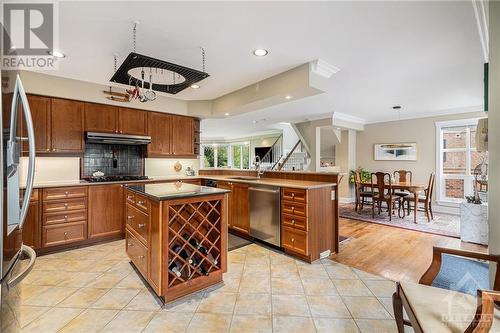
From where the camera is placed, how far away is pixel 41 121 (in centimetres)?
339

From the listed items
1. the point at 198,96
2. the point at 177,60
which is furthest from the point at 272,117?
the point at 177,60

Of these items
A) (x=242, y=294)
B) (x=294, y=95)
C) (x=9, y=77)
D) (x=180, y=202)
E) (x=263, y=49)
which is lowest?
(x=242, y=294)

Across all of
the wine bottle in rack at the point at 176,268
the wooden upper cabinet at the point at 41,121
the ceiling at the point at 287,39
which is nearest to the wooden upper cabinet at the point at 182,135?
the ceiling at the point at 287,39

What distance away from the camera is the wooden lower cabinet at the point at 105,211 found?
3.51 metres

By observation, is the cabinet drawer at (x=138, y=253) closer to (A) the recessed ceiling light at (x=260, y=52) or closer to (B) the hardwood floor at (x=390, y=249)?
(B) the hardwood floor at (x=390, y=249)

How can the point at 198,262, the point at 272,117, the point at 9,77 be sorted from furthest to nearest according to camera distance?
1. the point at 272,117
2. the point at 198,262
3. the point at 9,77

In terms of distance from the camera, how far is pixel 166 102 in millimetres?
4621

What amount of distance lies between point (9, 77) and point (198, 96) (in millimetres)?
3672

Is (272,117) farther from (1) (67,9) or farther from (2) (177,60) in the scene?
(1) (67,9)

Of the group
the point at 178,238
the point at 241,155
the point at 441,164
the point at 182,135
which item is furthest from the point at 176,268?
the point at 241,155

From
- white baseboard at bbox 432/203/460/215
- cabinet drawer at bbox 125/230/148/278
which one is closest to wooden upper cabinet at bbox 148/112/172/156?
cabinet drawer at bbox 125/230/148/278

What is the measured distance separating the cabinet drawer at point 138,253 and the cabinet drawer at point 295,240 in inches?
66.8

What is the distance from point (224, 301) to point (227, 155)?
10.4 m

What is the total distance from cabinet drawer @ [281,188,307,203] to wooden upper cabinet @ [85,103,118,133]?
9.90ft
